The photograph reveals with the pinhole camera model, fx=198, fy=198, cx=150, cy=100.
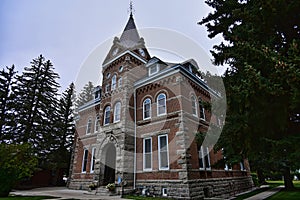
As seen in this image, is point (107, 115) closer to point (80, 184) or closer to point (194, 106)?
point (80, 184)


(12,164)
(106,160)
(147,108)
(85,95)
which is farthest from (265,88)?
(85,95)

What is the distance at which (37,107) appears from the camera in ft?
79.9

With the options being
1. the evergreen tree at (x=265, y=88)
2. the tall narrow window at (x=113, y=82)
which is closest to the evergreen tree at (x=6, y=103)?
the tall narrow window at (x=113, y=82)

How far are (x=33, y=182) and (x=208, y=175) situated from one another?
21.5m

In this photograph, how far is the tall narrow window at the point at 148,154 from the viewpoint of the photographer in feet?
45.6

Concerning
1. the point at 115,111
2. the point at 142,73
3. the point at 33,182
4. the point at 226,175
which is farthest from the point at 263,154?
the point at 33,182

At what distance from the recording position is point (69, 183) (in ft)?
68.0

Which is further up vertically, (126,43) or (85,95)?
(85,95)

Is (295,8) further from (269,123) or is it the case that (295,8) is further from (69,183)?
(69,183)

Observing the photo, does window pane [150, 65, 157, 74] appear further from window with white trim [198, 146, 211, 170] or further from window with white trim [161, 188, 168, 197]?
window with white trim [161, 188, 168, 197]

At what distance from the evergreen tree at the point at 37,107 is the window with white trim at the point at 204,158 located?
18.8 m

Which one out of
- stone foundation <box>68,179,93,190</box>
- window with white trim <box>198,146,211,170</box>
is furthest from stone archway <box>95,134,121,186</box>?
window with white trim <box>198,146,211,170</box>

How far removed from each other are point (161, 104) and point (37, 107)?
57.7 feet

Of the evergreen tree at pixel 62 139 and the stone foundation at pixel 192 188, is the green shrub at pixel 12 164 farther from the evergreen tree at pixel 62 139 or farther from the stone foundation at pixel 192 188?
the evergreen tree at pixel 62 139
